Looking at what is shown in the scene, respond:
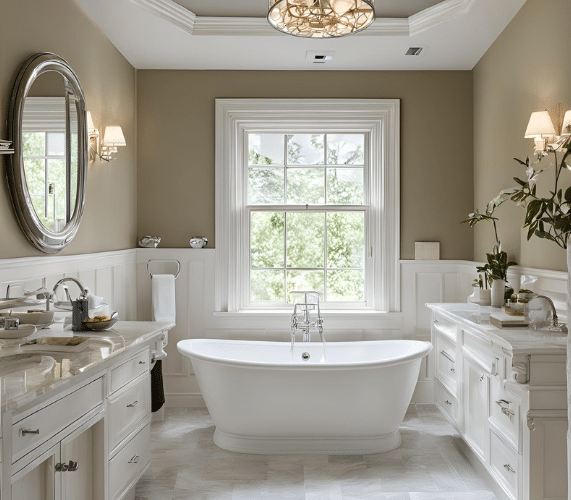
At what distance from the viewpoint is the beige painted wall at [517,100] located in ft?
10.4

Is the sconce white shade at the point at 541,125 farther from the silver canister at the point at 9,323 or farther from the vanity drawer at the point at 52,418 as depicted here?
the silver canister at the point at 9,323

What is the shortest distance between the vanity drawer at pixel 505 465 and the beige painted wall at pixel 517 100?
0.96 metres

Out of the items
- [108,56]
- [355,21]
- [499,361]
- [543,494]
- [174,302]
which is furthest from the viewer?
[174,302]

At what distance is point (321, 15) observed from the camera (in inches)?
101

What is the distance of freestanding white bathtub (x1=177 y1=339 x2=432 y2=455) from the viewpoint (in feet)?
11.6

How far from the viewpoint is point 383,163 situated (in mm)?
4684

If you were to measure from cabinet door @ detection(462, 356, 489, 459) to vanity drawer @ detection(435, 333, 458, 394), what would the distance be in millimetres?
248

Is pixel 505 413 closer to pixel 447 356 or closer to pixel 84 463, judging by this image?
pixel 447 356

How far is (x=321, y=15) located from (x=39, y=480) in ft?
6.73

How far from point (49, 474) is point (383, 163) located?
134 inches

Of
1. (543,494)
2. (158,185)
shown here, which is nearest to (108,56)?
(158,185)

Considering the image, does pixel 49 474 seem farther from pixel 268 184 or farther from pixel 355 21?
pixel 268 184

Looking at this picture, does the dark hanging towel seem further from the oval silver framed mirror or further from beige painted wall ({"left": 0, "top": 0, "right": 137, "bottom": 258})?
the oval silver framed mirror

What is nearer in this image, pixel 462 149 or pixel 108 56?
pixel 108 56
